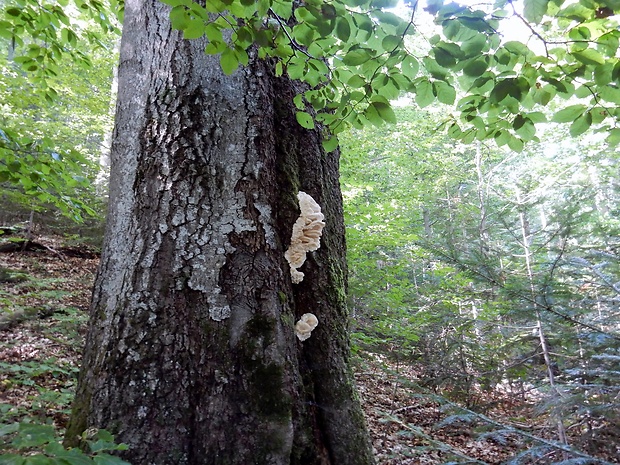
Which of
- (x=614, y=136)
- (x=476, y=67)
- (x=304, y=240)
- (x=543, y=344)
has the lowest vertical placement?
(x=543, y=344)

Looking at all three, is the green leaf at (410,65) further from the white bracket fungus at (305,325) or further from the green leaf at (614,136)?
the white bracket fungus at (305,325)

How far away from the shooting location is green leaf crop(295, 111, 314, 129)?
1911mm

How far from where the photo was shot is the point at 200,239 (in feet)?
5.08

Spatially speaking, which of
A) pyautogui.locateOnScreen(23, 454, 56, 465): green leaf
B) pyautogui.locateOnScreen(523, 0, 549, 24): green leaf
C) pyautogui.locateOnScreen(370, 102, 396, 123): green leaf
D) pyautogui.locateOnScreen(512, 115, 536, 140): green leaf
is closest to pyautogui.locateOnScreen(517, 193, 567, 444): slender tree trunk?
pyautogui.locateOnScreen(512, 115, 536, 140): green leaf

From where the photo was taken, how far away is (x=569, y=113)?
1.64m

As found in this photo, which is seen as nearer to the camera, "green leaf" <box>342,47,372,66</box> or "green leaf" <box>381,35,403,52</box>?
"green leaf" <box>381,35,403,52</box>

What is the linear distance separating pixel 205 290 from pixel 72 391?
9.36ft

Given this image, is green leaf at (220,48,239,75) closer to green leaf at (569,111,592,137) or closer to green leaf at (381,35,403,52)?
green leaf at (381,35,403,52)

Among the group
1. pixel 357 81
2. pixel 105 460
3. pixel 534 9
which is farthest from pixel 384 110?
pixel 105 460

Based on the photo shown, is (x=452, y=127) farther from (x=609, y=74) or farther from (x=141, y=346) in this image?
(x=141, y=346)

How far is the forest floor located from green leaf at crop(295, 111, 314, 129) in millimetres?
2139

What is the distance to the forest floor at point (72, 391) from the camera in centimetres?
298

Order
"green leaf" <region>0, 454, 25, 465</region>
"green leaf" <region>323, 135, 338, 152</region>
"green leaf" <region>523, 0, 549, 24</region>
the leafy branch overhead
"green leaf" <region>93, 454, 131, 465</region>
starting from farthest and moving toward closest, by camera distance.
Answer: "green leaf" <region>323, 135, 338, 152</region> → the leafy branch overhead → "green leaf" <region>523, 0, 549, 24</region> → "green leaf" <region>93, 454, 131, 465</region> → "green leaf" <region>0, 454, 25, 465</region>

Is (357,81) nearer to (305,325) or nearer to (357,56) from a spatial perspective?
(357,56)
